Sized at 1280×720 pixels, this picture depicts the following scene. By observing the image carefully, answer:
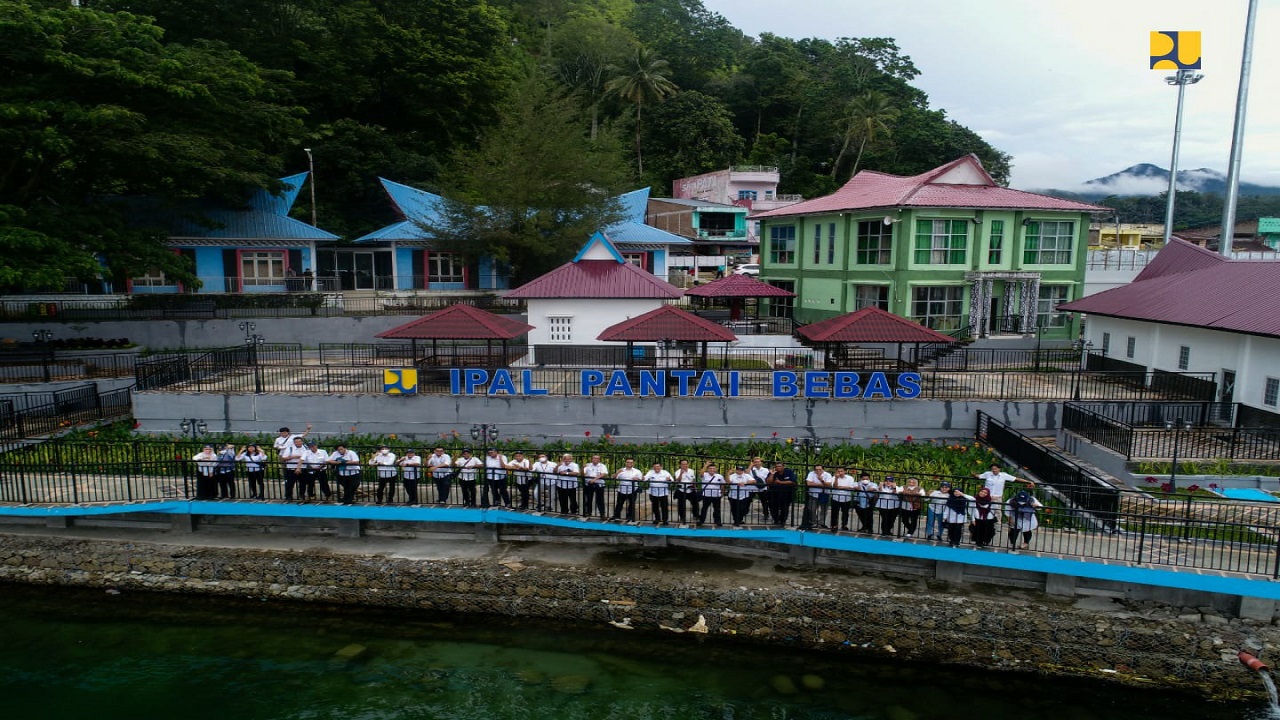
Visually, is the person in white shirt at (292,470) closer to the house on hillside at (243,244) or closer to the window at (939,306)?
the window at (939,306)

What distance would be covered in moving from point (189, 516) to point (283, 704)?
21.2 feet

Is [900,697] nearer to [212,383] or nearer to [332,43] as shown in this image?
[212,383]

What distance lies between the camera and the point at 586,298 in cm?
2745

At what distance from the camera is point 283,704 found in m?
12.9

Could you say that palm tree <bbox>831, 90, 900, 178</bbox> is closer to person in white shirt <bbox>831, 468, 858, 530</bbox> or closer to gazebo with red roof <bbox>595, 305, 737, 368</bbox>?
gazebo with red roof <bbox>595, 305, 737, 368</bbox>

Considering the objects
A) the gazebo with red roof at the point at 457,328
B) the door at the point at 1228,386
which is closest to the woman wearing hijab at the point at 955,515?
the door at the point at 1228,386

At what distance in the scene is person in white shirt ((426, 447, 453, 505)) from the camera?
648 inches

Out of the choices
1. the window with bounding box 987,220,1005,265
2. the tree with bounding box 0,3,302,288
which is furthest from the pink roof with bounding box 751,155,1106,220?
the tree with bounding box 0,3,302,288

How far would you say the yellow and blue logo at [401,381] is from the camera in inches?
888

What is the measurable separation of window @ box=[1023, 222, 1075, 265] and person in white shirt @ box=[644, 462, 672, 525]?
2334 cm

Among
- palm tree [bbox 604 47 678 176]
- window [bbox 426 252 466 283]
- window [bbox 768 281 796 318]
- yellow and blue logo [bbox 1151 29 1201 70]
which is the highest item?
palm tree [bbox 604 47 678 176]

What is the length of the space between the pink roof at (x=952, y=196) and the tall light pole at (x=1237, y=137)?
469cm

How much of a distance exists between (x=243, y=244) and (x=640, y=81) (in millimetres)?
35462

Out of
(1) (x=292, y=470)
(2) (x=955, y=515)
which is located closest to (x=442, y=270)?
(1) (x=292, y=470)
